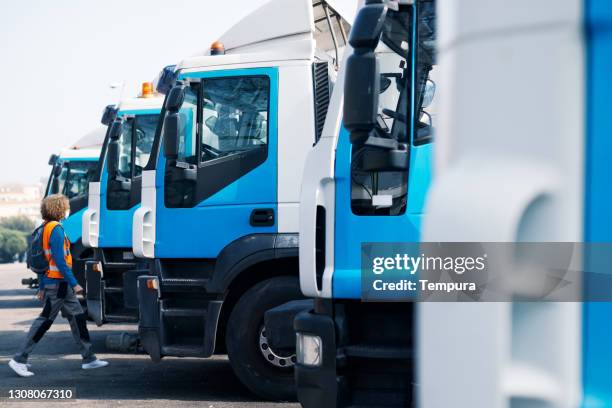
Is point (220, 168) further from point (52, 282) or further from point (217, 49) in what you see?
point (52, 282)

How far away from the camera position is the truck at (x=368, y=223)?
16.8 ft

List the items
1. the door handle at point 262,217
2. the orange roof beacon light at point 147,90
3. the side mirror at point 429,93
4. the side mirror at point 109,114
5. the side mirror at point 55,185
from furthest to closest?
the side mirror at point 55,185 → the side mirror at point 109,114 → the orange roof beacon light at point 147,90 → the door handle at point 262,217 → the side mirror at point 429,93

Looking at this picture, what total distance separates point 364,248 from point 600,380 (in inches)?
144

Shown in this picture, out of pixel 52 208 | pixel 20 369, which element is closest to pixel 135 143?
pixel 52 208

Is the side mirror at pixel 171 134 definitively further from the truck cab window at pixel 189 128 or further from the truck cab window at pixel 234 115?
the truck cab window at pixel 234 115

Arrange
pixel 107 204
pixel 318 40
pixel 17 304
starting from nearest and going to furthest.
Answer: pixel 318 40 → pixel 107 204 → pixel 17 304

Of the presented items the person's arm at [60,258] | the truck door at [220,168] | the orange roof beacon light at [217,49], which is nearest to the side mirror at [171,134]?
the truck door at [220,168]

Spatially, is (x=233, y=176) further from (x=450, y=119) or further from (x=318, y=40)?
(x=450, y=119)

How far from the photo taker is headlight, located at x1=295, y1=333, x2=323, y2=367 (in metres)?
5.18

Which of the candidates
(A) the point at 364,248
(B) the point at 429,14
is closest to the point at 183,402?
(A) the point at 364,248

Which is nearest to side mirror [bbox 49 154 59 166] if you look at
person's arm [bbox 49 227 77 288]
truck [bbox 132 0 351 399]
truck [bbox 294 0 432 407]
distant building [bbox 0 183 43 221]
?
person's arm [bbox 49 227 77 288]

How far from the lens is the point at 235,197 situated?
780 centimetres

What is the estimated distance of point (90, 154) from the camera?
16406mm

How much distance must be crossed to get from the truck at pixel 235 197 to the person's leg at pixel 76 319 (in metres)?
1.49
